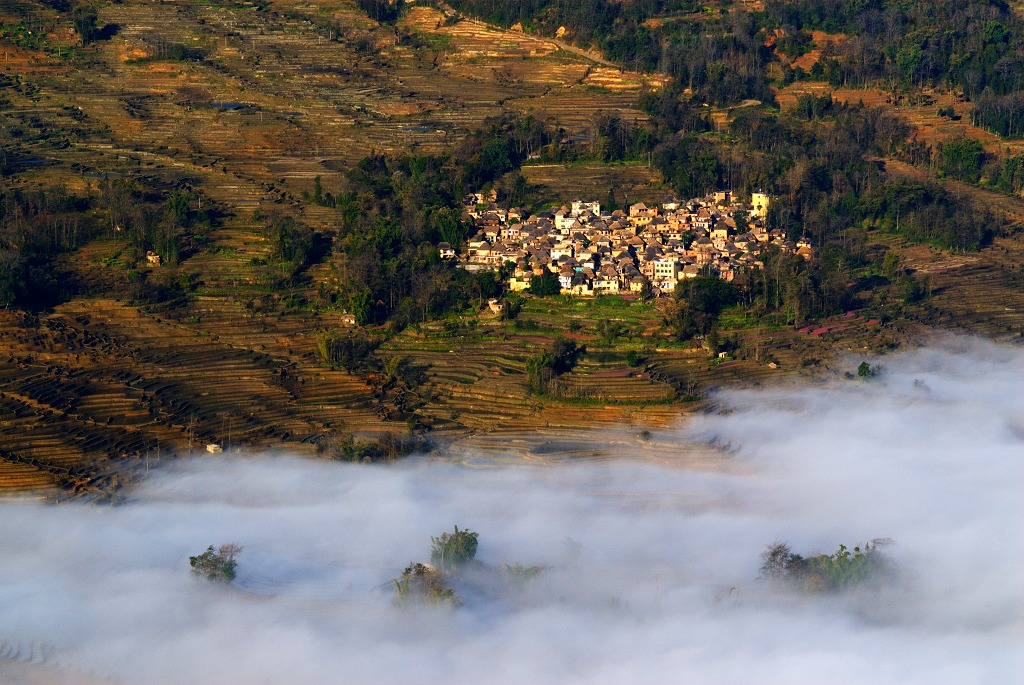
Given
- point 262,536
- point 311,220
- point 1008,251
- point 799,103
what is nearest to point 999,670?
point 262,536

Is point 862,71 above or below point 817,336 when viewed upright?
above

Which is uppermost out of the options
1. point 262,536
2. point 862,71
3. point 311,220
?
point 862,71

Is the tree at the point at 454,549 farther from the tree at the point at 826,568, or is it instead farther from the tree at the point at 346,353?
the tree at the point at 346,353

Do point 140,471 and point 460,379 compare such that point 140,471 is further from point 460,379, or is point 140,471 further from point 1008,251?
point 1008,251

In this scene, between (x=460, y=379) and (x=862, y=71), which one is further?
(x=862, y=71)

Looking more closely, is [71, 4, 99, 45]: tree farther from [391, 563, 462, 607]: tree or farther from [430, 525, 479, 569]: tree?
[391, 563, 462, 607]: tree

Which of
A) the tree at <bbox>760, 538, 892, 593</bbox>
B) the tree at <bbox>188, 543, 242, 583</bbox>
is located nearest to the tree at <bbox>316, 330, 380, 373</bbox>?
the tree at <bbox>188, 543, 242, 583</bbox>
